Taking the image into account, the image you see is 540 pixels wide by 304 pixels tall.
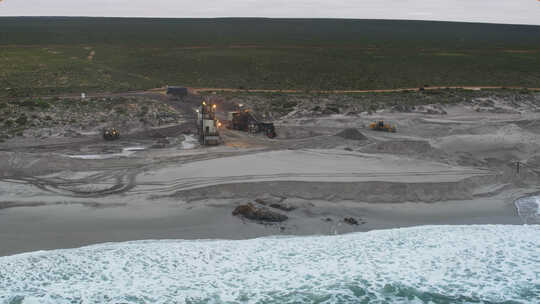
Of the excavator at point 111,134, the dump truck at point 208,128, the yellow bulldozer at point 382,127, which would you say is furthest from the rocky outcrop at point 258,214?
the yellow bulldozer at point 382,127

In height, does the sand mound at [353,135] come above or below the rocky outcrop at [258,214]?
above

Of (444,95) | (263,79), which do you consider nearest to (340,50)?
(263,79)

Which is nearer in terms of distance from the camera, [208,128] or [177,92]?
[208,128]

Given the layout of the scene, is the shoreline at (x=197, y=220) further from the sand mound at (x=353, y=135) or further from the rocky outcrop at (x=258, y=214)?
the sand mound at (x=353, y=135)

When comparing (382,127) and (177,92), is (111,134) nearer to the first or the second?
(177,92)

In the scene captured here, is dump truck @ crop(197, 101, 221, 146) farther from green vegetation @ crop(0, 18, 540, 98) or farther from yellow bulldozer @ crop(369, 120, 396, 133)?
green vegetation @ crop(0, 18, 540, 98)

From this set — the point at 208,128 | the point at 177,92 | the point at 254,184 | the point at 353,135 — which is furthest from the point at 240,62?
the point at 254,184
